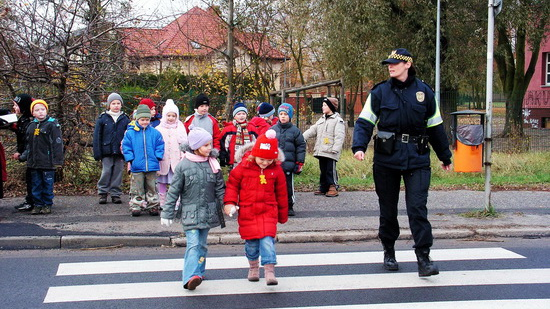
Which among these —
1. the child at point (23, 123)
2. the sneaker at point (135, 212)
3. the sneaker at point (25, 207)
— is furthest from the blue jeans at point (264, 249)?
the sneaker at point (25, 207)

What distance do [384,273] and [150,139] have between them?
4.05 metres

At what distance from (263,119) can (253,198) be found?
365cm

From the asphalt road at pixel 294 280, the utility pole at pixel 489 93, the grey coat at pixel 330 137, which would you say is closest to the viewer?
the asphalt road at pixel 294 280

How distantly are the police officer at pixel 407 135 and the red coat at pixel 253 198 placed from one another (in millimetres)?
931

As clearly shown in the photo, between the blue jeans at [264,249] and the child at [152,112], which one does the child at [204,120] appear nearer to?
the child at [152,112]

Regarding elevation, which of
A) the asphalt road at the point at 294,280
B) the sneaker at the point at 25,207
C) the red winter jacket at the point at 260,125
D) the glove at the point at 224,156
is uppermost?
the red winter jacket at the point at 260,125

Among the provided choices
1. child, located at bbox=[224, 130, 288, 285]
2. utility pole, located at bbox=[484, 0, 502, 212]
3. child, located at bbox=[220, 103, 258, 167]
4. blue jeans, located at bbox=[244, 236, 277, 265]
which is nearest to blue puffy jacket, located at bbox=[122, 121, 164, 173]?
child, located at bbox=[220, 103, 258, 167]

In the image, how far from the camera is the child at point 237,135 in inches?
354

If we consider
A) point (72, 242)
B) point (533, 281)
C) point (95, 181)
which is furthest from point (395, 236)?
point (95, 181)

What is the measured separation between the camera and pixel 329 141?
10.3 meters

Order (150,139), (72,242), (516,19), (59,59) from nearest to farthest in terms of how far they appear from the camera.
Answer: (72,242), (150,139), (59,59), (516,19)

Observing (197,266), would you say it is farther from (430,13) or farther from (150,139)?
(430,13)

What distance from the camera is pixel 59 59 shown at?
10.4 metres

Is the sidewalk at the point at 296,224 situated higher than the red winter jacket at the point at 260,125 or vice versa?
the red winter jacket at the point at 260,125
